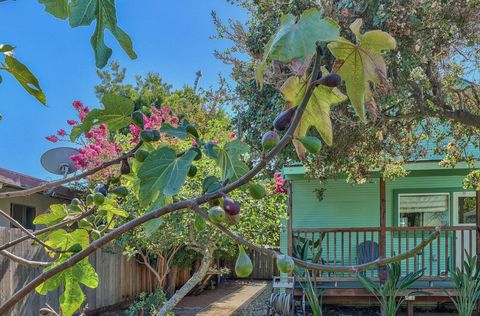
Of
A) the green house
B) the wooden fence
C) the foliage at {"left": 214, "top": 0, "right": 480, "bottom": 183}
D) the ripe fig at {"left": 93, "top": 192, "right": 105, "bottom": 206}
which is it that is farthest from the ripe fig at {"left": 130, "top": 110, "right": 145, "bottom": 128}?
the green house

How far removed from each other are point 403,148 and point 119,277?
5962 millimetres

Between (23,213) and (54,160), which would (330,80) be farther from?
(23,213)

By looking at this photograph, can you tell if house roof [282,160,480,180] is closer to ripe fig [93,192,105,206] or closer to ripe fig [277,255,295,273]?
ripe fig [93,192,105,206]

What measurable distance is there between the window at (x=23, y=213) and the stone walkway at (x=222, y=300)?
3.44 metres

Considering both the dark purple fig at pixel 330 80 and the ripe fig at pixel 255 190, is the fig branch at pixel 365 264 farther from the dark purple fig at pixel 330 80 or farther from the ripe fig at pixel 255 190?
the dark purple fig at pixel 330 80

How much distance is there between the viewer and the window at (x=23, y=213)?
28.2 ft

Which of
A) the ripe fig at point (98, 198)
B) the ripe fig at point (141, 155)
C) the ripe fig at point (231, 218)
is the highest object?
the ripe fig at point (141, 155)

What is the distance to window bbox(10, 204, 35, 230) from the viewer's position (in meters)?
8.60

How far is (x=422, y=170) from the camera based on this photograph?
10.4m

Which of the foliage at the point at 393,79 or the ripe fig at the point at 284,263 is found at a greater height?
the foliage at the point at 393,79

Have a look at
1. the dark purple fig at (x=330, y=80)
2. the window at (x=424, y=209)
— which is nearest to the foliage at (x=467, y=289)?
the window at (x=424, y=209)

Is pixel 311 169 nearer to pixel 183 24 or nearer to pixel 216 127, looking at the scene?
pixel 216 127

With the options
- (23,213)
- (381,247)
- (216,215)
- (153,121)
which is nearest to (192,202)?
(216,215)

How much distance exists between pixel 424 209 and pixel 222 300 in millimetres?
5257
